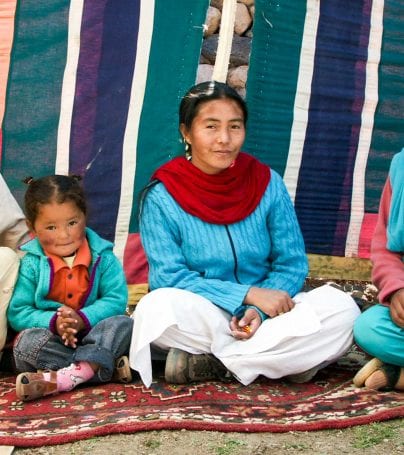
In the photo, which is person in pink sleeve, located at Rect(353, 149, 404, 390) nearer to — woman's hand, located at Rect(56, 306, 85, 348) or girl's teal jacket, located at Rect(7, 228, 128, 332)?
girl's teal jacket, located at Rect(7, 228, 128, 332)

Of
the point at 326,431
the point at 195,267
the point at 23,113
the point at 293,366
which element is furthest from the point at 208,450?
the point at 23,113

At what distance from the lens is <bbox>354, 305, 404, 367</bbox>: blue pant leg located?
3.56 metres

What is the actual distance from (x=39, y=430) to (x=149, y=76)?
236cm

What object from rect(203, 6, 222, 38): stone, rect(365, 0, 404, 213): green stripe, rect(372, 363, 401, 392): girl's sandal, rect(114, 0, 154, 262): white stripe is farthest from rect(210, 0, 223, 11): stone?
rect(372, 363, 401, 392): girl's sandal

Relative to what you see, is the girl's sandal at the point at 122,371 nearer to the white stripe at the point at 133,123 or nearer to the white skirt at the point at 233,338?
the white skirt at the point at 233,338

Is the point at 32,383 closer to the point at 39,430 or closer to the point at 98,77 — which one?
the point at 39,430

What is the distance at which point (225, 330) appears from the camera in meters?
3.71

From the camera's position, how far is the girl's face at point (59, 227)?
149 inches

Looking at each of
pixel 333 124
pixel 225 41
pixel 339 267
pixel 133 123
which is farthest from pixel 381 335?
pixel 225 41

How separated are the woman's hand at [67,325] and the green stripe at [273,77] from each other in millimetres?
1759

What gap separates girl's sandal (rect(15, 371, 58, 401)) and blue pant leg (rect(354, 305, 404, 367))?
4.18 feet

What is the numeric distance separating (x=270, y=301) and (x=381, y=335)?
1.60ft

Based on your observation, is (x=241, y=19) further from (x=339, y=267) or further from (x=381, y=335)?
(x=381, y=335)

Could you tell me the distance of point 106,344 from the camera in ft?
12.0
